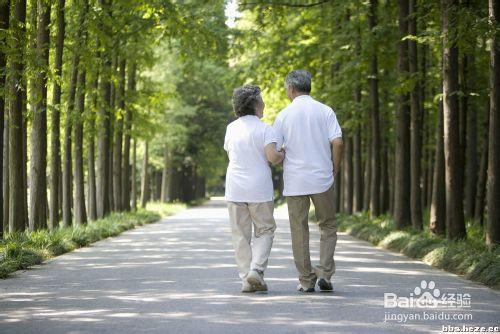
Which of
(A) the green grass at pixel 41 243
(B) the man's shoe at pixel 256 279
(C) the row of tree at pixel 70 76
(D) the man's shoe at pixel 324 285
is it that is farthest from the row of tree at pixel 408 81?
(A) the green grass at pixel 41 243

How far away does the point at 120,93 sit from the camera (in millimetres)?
30047

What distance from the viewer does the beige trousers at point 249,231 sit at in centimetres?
958

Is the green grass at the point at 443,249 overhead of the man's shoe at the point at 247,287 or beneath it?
beneath

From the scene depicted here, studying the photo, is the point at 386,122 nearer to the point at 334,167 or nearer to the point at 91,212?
the point at 91,212

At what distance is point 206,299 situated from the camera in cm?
908

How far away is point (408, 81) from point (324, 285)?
9314 mm

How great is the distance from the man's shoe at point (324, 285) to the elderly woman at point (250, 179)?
0.59m

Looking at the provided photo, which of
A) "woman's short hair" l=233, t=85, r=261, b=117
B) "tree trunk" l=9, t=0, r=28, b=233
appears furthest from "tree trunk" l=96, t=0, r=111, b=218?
"woman's short hair" l=233, t=85, r=261, b=117

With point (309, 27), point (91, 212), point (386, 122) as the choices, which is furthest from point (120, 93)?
point (386, 122)

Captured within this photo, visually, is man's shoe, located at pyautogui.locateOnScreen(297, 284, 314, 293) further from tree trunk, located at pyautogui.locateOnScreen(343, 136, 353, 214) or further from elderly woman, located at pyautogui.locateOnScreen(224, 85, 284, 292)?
tree trunk, located at pyautogui.locateOnScreen(343, 136, 353, 214)

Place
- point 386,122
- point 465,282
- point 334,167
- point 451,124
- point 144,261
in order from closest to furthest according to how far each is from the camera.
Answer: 1. point 334,167
2. point 465,282
3. point 144,261
4. point 451,124
5. point 386,122

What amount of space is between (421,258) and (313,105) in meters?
6.28

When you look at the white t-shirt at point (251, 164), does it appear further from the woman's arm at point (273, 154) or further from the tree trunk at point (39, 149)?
the tree trunk at point (39, 149)

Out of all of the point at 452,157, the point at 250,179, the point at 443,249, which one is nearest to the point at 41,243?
the point at 443,249
